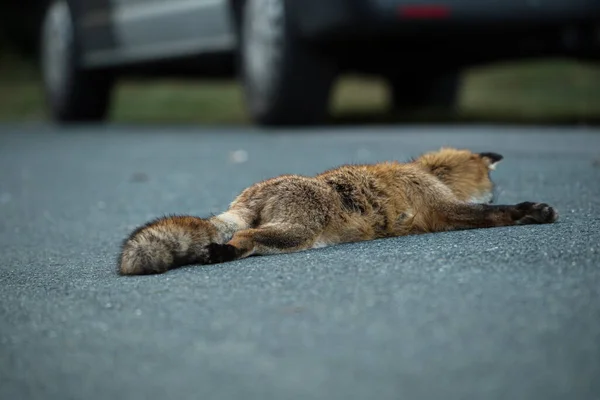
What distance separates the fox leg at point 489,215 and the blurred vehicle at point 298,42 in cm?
372

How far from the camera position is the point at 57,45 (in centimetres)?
1174

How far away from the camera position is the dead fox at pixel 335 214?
12.1 feet

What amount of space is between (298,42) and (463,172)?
4.21 metres

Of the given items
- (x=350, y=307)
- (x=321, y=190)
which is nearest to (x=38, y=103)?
(x=321, y=190)

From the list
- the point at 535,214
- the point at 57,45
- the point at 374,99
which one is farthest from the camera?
the point at 374,99

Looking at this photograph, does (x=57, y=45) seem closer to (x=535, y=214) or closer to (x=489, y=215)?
(x=489, y=215)

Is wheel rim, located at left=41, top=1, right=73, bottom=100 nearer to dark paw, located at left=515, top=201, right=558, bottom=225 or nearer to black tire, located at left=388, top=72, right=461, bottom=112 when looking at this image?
black tire, located at left=388, top=72, right=461, bottom=112

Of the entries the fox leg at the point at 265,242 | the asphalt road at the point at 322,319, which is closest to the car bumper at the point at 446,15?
the asphalt road at the point at 322,319

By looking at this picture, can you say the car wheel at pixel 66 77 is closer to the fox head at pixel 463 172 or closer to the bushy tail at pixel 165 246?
the fox head at pixel 463 172

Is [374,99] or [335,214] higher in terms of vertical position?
[335,214]

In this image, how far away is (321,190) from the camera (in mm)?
4043

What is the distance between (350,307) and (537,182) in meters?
3.05

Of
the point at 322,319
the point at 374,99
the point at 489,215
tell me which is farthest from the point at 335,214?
the point at 374,99

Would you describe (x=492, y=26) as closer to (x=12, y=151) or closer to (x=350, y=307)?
(x=12, y=151)
